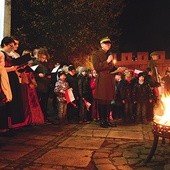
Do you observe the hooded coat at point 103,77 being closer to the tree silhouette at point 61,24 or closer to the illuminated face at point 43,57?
the illuminated face at point 43,57

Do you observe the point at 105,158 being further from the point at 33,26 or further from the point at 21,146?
the point at 33,26

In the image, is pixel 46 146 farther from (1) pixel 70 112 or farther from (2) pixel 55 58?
(2) pixel 55 58

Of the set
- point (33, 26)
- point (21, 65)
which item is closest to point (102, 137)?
point (21, 65)

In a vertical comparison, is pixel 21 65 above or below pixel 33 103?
above

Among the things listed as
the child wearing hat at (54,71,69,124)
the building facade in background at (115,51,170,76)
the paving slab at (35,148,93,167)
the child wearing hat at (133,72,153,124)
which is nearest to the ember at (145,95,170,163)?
the paving slab at (35,148,93,167)

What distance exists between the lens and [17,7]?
18.7 meters

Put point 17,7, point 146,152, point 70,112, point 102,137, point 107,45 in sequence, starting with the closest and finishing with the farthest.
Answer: point 146,152 < point 102,137 < point 107,45 < point 70,112 < point 17,7

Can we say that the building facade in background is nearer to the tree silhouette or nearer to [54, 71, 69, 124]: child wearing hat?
the tree silhouette

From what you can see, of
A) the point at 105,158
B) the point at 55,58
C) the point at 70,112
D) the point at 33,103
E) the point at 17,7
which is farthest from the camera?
the point at 55,58

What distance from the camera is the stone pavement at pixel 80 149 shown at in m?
5.02

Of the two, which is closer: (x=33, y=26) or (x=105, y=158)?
(x=105, y=158)

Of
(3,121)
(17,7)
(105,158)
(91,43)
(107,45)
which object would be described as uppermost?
(17,7)

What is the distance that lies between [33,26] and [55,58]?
257 centimetres

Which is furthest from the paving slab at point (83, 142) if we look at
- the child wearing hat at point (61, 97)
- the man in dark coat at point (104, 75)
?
the child wearing hat at point (61, 97)
